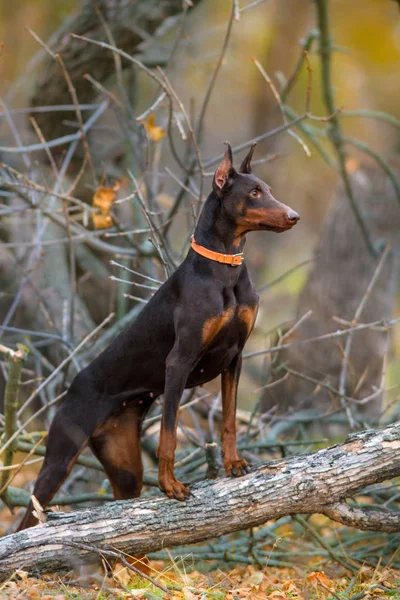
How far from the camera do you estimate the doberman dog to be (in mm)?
3809

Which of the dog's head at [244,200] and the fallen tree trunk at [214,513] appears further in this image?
the dog's head at [244,200]

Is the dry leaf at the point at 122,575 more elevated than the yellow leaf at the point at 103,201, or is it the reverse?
the yellow leaf at the point at 103,201

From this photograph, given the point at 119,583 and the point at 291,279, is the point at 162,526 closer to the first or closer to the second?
the point at 119,583

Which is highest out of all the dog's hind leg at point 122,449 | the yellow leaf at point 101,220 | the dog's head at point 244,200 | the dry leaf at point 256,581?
the dog's head at point 244,200

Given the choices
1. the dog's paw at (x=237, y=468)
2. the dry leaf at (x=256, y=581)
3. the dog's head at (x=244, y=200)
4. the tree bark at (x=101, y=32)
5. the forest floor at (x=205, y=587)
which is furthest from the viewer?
the tree bark at (x=101, y=32)

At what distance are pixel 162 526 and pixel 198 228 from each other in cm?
147

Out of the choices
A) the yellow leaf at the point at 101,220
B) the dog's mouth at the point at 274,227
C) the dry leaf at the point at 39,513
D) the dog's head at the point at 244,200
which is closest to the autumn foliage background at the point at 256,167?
the yellow leaf at the point at 101,220

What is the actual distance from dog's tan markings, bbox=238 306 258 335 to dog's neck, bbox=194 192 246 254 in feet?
0.96

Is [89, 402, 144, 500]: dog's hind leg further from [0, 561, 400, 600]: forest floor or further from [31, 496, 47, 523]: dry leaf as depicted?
[31, 496, 47, 523]: dry leaf

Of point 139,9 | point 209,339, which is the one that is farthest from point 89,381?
point 139,9

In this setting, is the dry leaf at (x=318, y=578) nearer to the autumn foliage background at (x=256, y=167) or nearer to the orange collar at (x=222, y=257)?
the autumn foliage background at (x=256, y=167)

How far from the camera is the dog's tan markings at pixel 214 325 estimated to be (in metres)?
3.78

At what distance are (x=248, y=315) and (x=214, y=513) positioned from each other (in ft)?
3.18

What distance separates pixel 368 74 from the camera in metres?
15.8
